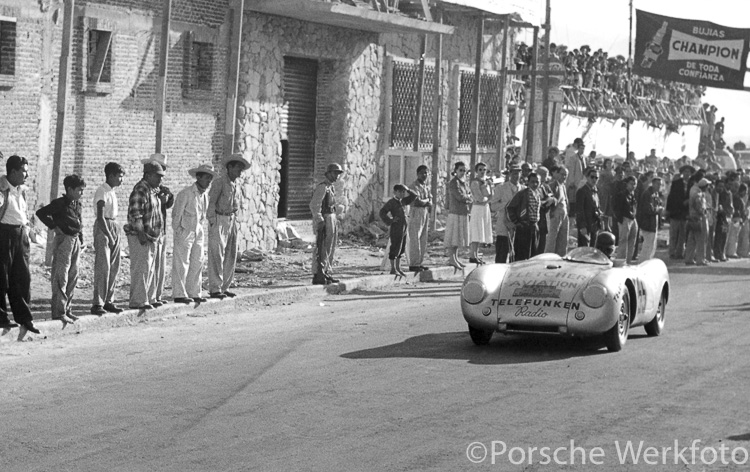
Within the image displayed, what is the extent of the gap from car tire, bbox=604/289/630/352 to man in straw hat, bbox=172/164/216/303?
5.42 meters

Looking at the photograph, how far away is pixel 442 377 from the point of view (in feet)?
36.8

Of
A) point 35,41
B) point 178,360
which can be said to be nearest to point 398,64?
point 35,41

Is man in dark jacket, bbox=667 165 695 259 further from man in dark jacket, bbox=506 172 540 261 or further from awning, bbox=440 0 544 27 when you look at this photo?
man in dark jacket, bbox=506 172 540 261

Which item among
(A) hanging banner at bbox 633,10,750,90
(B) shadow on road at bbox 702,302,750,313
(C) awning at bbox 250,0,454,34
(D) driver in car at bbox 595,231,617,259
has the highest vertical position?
(A) hanging banner at bbox 633,10,750,90

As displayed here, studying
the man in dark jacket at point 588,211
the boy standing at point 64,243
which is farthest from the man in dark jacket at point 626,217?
the boy standing at point 64,243

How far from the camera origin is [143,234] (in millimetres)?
14906

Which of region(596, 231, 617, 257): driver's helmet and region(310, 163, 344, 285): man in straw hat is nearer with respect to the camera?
region(596, 231, 617, 257): driver's helmet

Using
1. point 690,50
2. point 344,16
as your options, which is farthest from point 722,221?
point 344,16

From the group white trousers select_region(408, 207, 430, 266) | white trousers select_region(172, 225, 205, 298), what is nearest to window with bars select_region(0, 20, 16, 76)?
white trousers select_region(172, 225, 205, 298)

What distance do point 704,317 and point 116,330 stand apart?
729 cm

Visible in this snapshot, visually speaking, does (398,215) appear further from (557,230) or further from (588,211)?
(588,211)

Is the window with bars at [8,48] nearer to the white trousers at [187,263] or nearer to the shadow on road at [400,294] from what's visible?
the white trousers at [187,263]

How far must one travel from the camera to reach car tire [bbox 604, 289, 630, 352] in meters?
12.8

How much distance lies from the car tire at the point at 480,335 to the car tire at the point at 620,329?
1180 mm
